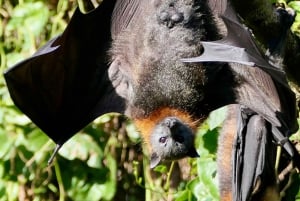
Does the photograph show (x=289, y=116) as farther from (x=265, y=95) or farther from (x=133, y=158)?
(x=133, y=158)

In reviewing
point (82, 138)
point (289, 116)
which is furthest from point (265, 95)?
point (82, 138)

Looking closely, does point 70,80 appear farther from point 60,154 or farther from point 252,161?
point 60,154

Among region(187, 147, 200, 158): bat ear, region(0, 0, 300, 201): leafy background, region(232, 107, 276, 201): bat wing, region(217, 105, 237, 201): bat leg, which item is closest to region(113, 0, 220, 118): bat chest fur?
region(187, 147, 200, 158): bat ear

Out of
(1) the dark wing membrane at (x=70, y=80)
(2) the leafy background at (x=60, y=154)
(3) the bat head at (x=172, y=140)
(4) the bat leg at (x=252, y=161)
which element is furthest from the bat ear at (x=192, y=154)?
(2) the leafy background at (x=60, y=154)

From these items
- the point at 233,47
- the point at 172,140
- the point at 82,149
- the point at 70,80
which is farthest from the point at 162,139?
the point at 82,149

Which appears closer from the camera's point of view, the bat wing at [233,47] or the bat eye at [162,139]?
the bat wing at [233,47]

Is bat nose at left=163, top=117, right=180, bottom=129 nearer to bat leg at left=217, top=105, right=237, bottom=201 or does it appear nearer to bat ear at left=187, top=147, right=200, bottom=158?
bat ear at left=187, top=147, right=200, bottom=158

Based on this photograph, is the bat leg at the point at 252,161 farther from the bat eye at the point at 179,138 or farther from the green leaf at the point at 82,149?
the green leaf at the point at 82,149
